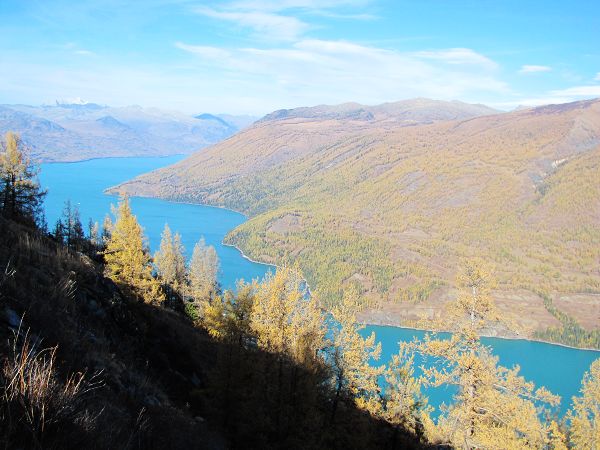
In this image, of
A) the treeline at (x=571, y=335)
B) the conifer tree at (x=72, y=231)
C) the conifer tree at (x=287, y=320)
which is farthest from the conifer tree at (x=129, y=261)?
the treeline at (x=571, y=335)

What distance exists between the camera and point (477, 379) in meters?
15.3

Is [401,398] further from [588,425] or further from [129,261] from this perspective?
[129,261]

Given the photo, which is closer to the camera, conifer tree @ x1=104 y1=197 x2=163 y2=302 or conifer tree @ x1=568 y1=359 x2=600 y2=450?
conifer tree @ x1=568 y1=359 x2=600 y2=450

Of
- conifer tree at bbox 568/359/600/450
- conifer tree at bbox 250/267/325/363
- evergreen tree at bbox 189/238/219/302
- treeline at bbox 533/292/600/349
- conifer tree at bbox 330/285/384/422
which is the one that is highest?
conifer tree at bbox 250/267/325/363

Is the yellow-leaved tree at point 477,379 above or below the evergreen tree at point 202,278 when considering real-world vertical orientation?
above

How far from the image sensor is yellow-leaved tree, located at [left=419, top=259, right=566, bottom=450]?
14.8 metres

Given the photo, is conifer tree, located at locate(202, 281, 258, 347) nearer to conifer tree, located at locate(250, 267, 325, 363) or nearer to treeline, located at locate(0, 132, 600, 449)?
treeline, located at locate(0, 132, 600, 449)

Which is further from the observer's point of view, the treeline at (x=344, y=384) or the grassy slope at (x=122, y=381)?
the treeline at (x=344, y=384)

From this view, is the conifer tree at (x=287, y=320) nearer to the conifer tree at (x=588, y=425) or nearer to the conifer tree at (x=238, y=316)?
the conifer tree at (x=238, y=316)

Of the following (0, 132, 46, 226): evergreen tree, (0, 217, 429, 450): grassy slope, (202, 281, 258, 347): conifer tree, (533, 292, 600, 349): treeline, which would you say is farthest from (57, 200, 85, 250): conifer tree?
(533, 292, 600, 349): treeline

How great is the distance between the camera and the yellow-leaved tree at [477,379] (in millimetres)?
14805

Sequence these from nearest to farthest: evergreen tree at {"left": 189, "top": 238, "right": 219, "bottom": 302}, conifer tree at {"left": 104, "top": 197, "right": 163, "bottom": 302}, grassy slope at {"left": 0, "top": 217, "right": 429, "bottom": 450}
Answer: grassy slope at {"left": 0, "top": 217, "right": 429, "bottom": 450} < conifer tree at {"left": 104, "top": 197, "right": 163, "bottom": 302} < evergreen tree at {"left": 189, "top": 238, "right": 219, "bottom": 302}

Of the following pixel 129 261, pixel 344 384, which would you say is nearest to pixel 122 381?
pixel 344 384

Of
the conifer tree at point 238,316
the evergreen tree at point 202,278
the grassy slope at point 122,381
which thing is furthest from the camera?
the evergreen tree at point 202,278
